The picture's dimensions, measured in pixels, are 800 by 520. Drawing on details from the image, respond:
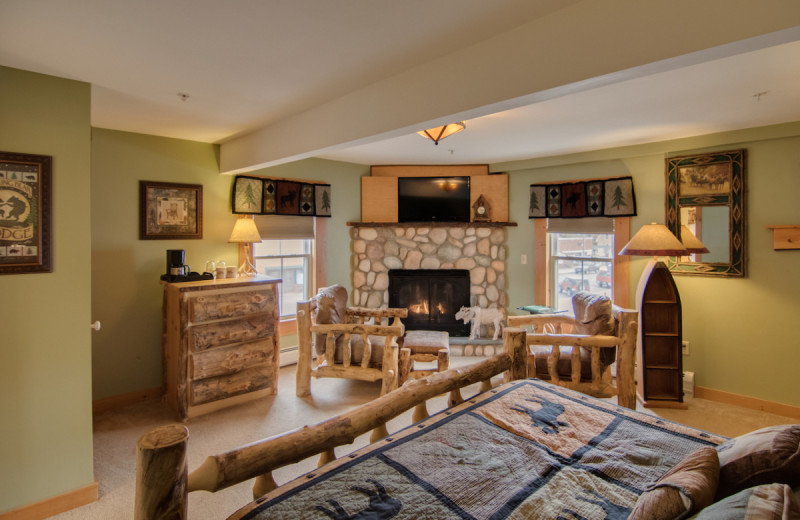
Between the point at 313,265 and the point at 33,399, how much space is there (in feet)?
9.79

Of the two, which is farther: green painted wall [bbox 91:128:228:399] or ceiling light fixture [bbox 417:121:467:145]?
green painted wall [bbox 91:128:228:399]

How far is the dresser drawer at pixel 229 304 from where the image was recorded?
11.3ft

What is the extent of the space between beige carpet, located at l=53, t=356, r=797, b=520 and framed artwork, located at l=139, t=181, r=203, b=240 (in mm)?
1598

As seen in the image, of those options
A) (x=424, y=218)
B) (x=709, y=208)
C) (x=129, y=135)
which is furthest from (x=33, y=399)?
(x=709, y=208)

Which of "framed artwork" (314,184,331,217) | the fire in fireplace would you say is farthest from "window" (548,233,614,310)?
"framed artwork" (314,184,331,217)

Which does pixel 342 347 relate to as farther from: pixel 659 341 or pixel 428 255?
pixel 659 341

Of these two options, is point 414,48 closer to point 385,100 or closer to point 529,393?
point 385,100

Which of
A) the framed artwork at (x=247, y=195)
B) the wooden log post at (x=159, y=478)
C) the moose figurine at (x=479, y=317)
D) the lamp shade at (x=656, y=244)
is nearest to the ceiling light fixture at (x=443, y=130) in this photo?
the lamp shade at (x=656, y=244)

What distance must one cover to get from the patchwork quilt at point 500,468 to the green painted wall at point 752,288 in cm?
271

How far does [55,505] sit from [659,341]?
4705 millimetres

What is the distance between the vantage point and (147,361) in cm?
390

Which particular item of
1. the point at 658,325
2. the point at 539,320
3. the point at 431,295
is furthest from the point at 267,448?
the point at 431,295

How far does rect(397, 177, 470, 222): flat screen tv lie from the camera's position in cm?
536

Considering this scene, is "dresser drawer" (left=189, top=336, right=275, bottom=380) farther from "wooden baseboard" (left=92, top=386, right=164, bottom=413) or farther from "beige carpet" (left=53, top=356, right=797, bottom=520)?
"wooden baseboard" (left=92, top=386, right=164, bottom=413)
